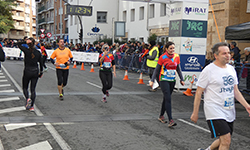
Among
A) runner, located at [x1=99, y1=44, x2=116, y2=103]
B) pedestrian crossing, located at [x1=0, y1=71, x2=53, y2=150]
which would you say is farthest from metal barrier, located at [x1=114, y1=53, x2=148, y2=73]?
runner, located at [x1=99, y1=44, x2=116, y2=103]

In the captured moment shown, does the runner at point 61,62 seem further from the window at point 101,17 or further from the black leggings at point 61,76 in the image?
the window at point 101,17

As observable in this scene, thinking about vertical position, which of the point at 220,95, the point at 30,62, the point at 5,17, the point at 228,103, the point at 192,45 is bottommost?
the point at 228,103

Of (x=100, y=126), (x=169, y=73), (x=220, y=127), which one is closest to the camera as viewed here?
(x=220, y=127)

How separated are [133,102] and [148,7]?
2419cm

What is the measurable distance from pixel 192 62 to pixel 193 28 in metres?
1.41

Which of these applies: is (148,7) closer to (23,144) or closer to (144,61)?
(144,61)

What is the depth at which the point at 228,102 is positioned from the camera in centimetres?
442

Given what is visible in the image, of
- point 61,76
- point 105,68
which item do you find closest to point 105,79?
point 105,68

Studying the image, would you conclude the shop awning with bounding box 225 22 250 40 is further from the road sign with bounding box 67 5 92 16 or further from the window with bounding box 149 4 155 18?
the road sign with bounding box 67 5 92 16

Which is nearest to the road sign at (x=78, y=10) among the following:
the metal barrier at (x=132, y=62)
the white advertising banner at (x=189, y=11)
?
the metal barrier at (x=132, y=62)

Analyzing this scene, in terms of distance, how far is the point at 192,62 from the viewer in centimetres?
1359

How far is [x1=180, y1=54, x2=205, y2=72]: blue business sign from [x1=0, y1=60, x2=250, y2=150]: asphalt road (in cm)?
256

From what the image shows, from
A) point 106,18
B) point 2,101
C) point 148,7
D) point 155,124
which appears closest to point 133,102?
point 155,124

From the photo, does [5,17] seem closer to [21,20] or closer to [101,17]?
[101,17]
